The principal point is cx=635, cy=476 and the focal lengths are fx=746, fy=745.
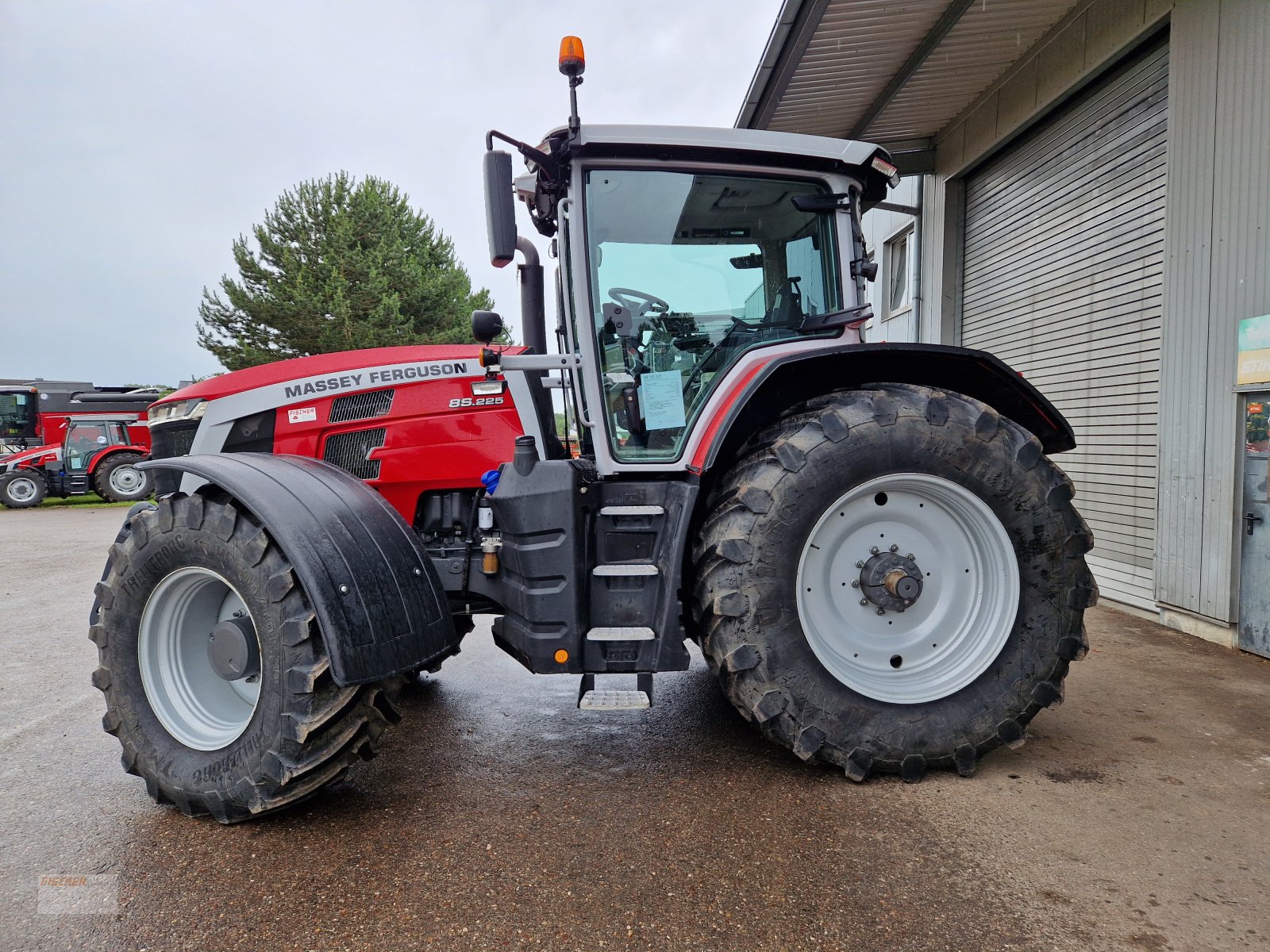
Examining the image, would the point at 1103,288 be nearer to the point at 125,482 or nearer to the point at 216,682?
the point at 216,682

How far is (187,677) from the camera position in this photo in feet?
8.50

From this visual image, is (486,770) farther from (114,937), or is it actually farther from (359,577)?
(114,937)

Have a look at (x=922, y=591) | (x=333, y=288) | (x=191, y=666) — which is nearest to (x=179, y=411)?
(x=191, y=666)

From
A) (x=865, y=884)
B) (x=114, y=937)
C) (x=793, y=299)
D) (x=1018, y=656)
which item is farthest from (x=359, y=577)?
(x=1018, y=656)

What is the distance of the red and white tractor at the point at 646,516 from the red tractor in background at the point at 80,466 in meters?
15.4

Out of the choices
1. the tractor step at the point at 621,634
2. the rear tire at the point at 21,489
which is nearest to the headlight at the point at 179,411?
the tractor step at the point at 621,634

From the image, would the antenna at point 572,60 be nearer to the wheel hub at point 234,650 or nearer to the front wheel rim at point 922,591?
the front wheel rim at point 922,591

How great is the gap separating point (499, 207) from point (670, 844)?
80.2 inches

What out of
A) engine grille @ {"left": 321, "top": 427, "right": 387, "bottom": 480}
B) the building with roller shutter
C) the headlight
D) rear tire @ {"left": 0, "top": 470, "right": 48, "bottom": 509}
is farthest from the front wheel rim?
rear tire @ {"left": 0, "top": 470, "right": 48, "bottom": 509}

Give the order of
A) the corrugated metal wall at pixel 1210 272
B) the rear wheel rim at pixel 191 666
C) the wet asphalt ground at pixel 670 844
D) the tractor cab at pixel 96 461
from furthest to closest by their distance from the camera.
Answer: the tractor cab at pixel 96 461, the corrugated metal wall at pixel 1210 272, the rear wheel rim at pixel 191 666, the wet asphalt ground at pixel 670 844

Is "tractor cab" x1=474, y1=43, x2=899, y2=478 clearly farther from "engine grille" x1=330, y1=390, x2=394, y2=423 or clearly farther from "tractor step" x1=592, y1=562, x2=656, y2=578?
"engine grille" x1=330, y1=390, x2=394, y2=423

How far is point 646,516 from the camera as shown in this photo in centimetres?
269

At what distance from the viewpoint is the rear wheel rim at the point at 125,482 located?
51.7 feet

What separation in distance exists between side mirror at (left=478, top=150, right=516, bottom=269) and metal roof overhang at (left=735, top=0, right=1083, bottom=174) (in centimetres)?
370
